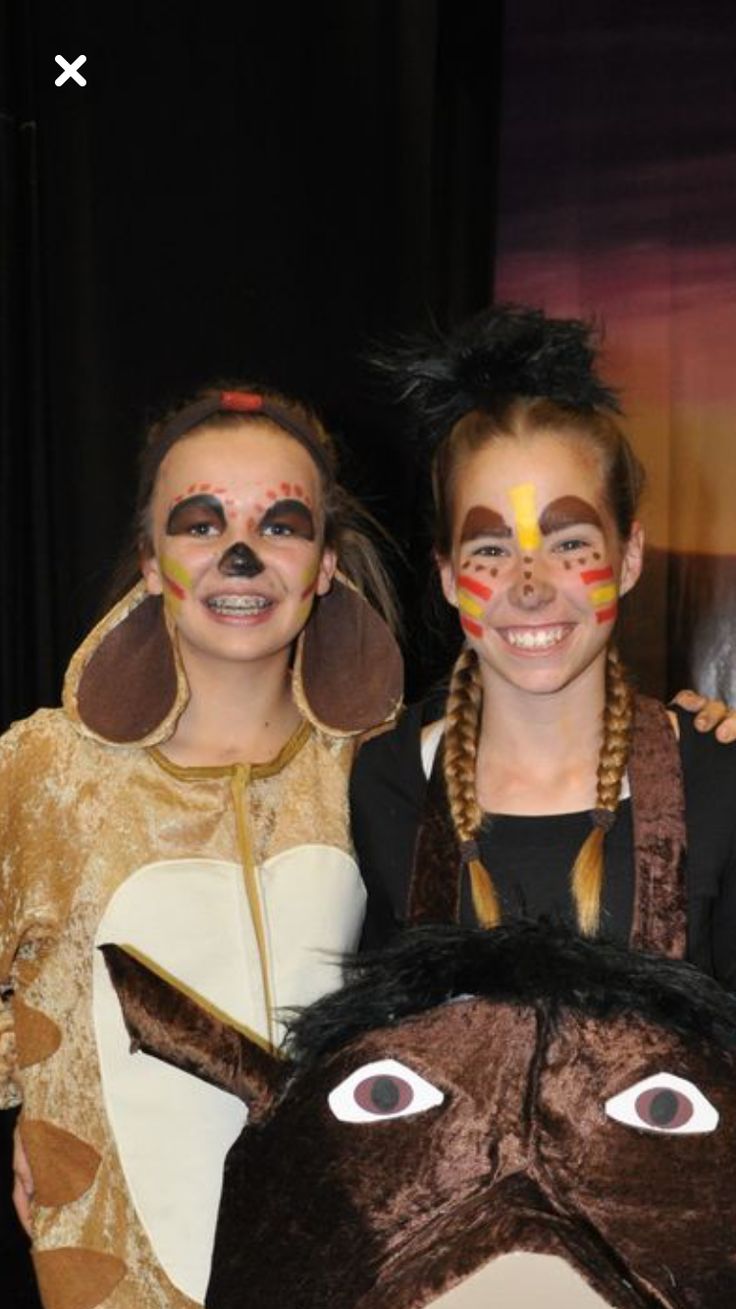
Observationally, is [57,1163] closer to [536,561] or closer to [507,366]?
[536,561]

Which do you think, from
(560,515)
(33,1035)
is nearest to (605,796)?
(560,515)

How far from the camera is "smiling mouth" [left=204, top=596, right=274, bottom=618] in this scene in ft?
5.83

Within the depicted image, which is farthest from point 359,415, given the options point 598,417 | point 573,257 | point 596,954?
point 596,954

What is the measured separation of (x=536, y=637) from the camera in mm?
1639

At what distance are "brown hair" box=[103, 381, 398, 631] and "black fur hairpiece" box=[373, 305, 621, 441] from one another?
0.59 ft

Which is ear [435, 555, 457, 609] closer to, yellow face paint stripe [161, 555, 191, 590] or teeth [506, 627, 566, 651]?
teeth [506, 627, 566, 651]

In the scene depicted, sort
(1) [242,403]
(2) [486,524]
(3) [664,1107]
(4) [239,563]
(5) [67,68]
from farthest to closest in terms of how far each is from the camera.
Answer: (5) [67,68] < (1) [242,403] < (4) [239,563] < (2) [486,524] < (3) [664,1107]

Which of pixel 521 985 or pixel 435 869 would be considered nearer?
Answer: pixel 521 985

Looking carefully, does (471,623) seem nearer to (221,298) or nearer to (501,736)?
(501,736)

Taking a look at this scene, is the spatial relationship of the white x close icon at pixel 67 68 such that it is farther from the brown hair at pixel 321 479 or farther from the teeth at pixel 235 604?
the teeth at pixel 235 604

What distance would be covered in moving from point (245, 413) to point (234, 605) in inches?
9.5

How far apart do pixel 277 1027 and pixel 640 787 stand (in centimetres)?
44

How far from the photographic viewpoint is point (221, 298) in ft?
9.49

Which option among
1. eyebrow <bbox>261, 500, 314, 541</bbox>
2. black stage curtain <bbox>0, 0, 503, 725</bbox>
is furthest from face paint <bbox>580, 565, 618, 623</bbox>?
black stage curtain <bbox>0, 0, 503, 725</bbox>
